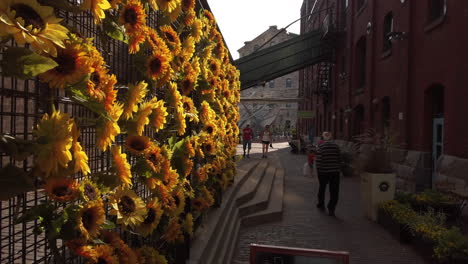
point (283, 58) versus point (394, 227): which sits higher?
point (283, 58)

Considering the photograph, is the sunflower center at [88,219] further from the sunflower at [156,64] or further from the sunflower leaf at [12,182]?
the sunflower at [156,64]

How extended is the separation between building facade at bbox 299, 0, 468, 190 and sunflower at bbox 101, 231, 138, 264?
8.54m

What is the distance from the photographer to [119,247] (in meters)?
1.83

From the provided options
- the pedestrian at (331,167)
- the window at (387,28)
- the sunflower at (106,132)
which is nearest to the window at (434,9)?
the window at (387,28)

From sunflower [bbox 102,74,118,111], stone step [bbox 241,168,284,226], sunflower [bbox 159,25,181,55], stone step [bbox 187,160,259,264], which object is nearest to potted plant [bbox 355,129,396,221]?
stone step [bbox 241,168,284,226]

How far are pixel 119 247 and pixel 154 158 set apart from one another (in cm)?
50

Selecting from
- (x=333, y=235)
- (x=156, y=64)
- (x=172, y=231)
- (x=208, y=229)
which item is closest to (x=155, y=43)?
(x=156, y=64)

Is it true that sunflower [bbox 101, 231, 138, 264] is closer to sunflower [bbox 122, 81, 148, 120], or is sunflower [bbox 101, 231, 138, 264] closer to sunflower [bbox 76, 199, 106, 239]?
sunflower [bbox 76, 199, 106, 239]

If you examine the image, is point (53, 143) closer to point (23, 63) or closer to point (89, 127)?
point (23, 63)

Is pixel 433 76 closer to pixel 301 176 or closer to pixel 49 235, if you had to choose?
pixel 301 176

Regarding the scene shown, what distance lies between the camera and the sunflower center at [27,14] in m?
1.06

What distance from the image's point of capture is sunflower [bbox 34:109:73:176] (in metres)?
1.18

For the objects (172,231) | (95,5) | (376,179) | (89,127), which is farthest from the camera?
(376,179)

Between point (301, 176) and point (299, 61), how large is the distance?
10.5m
